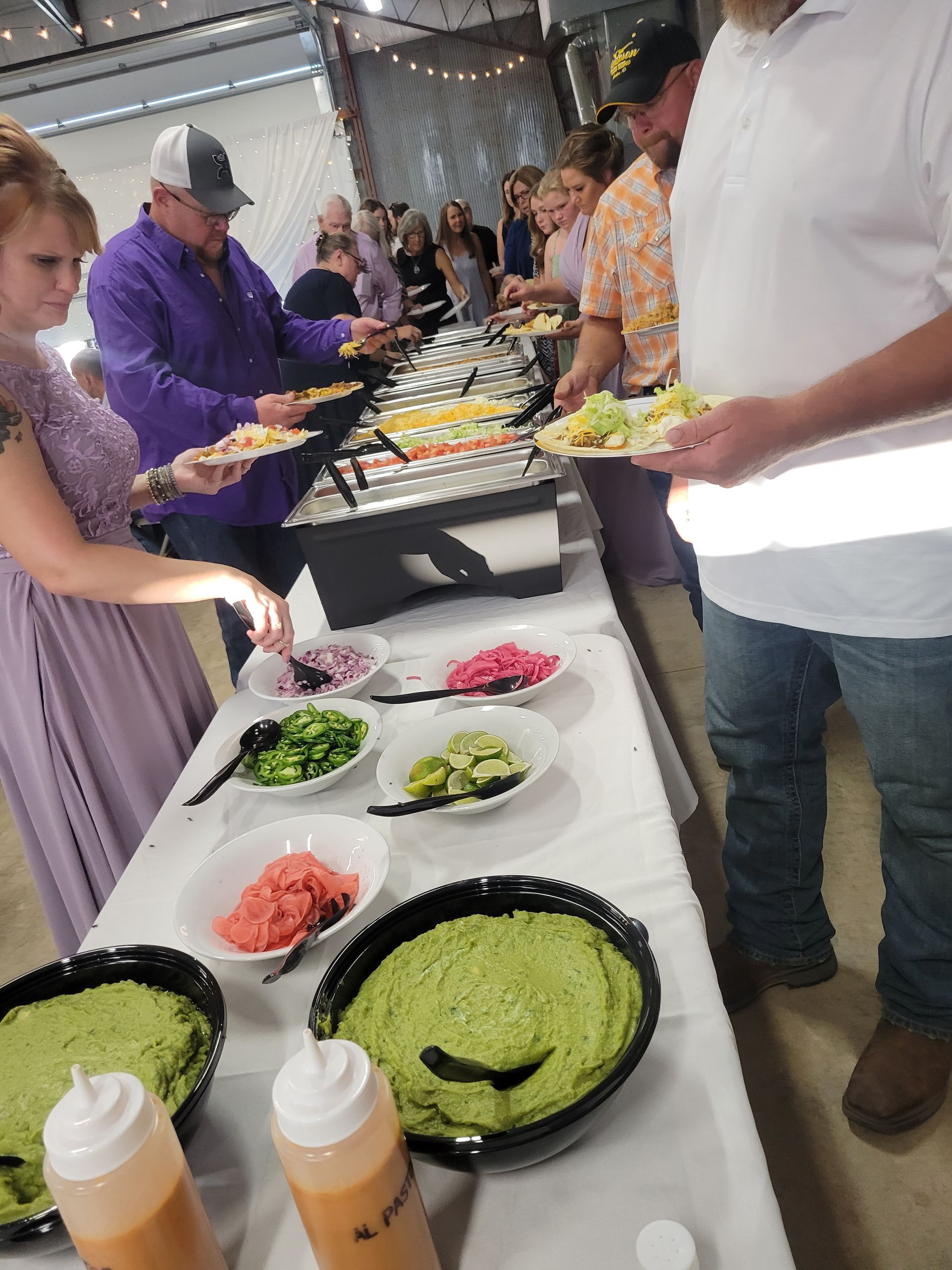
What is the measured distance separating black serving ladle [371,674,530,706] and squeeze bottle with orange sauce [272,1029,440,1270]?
0.77 metres

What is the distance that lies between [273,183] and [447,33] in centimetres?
315

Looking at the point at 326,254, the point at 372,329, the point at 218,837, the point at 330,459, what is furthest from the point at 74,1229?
the point at 326,254

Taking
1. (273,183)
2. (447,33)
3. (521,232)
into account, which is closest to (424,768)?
(521,232)

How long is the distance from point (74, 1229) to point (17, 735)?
1150 mm

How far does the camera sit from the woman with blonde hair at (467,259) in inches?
288

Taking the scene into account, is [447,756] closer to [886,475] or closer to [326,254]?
[886,475]

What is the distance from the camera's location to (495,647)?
1419 millimetres

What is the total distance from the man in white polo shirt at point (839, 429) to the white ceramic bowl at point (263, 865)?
0.62m

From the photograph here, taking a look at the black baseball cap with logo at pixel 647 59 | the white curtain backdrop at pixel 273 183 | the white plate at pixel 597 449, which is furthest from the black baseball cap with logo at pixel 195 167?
the white curtain backdrop at pixel 273 183

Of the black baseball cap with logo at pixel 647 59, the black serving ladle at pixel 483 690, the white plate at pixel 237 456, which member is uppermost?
the black baseball cap with logo at pixel 647 59

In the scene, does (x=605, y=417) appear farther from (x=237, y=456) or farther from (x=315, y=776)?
(x=237, y=456)

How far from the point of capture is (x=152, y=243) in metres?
2.24

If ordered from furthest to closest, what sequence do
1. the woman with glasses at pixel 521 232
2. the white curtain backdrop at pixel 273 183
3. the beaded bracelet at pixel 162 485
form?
the white curtain backdrop at pixel 273 183 < the woman with glasses at pixel 521 232 < the beaded bracelet at pixel 162 485

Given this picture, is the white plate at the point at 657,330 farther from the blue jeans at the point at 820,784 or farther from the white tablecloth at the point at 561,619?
the blue jeans at the point at 820,784
